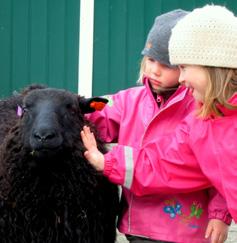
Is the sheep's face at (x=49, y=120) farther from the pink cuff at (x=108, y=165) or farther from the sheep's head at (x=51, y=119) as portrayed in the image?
the pink cuff at (x=108, y=165)

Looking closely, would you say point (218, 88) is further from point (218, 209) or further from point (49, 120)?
point (49, 120)

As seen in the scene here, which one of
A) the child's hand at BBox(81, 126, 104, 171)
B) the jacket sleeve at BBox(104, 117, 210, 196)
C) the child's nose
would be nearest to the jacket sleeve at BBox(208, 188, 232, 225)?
the jacket sleeve at BBox(104, 117, 210, 196)

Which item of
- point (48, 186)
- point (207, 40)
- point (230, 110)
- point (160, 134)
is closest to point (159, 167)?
point (160, 134)

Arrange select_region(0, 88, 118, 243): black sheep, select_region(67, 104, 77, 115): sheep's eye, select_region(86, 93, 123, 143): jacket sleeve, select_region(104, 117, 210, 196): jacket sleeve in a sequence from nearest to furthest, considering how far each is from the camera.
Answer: select_region(104, 117, 210, 196): jacket sleeve < select_region(0, 88, 118, 243): black sheep < select_region(67, 104, 77, 115): sheep's eye < select_region(86, 93, 123, 143): jacket sleeve

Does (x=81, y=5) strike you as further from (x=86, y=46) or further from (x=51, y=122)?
(x=51, y=122)

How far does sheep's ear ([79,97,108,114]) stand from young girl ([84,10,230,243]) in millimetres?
146

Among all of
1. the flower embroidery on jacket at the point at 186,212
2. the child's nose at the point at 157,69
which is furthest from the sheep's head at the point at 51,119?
the flower embroidery on jacket at the point at 186,212

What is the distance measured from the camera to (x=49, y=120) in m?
3.38

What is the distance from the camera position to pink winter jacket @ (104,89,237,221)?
3.24 meters

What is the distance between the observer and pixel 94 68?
773 cm

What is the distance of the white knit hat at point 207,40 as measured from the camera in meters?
3.18

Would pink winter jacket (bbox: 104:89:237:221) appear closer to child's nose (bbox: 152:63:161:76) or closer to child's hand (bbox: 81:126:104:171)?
child's hand (bbox: 81:126:104:171)

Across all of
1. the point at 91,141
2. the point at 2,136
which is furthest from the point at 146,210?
the point at 2,136

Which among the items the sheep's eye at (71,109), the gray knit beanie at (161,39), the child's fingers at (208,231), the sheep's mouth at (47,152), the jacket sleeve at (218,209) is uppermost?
the gray knit beanie at (161,39)
